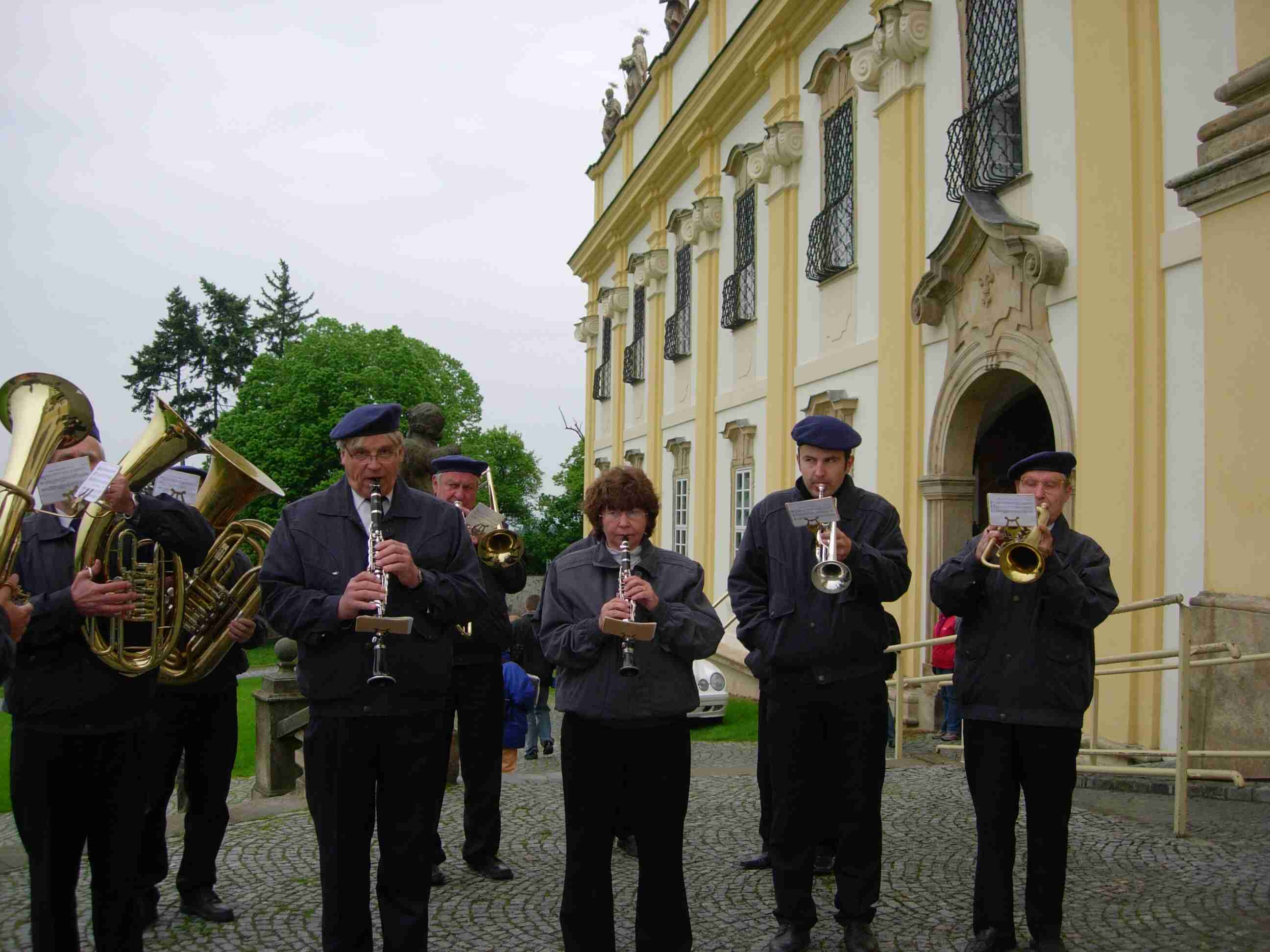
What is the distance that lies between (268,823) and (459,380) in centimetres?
4876

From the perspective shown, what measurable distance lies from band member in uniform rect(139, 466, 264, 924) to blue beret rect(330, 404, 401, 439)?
3.65 ft

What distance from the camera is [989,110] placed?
397 inches

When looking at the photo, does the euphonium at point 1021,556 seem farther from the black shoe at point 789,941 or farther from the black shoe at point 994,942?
the black shoe at point 789,941

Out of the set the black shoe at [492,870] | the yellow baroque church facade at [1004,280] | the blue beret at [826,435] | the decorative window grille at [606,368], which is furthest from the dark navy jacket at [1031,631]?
the decorative window grille at [606,368]

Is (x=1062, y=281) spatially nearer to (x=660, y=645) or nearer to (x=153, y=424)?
(x=660, y=645)

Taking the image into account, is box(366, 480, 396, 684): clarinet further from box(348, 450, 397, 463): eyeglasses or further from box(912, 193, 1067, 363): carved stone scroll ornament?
box(912, 193, 1067, 363): carved stone scroll ornament

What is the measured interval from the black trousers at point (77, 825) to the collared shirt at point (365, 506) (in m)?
1.09

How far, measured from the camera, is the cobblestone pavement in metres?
4.55

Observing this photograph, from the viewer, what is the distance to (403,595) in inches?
156

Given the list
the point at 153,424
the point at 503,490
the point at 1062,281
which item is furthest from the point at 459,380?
the point at 153,424

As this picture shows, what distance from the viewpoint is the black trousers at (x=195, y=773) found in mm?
4824

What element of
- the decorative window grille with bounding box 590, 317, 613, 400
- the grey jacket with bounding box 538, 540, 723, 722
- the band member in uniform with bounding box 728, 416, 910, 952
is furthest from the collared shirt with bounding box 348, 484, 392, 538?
the decorative window grille with bounding box 590, 317, 613, 400

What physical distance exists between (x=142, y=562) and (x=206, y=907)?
5.38 ft

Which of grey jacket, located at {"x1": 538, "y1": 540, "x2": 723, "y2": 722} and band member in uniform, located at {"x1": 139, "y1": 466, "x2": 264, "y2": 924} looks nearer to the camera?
grey jacket, located at {"x1": 538, "y1": 540, "x2": 723, "y2": 722}
